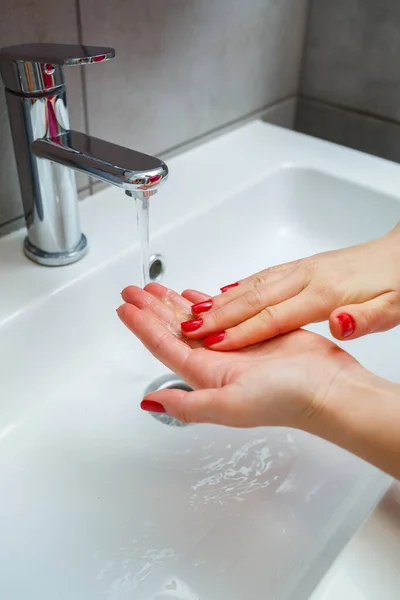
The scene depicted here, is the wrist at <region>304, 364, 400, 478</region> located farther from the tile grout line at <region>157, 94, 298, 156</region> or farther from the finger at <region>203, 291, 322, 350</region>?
the tile grout line at <region>157, 94, 298, 156</region>

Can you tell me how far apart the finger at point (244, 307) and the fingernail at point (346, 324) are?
0.07 m

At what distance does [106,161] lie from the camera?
458 mm

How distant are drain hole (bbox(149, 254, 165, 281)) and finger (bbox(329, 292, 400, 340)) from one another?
236 millimetres

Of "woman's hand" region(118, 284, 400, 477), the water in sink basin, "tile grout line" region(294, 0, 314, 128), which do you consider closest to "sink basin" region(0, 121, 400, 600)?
the water in sink basin

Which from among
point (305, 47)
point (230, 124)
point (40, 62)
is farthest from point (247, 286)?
point (305, 47)

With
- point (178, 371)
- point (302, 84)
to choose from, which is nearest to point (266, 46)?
point (302, 84)

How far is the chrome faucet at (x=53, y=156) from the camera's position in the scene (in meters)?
0.44

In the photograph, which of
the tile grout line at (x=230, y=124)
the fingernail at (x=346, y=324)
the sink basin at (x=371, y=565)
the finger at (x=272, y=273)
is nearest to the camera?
the sink basin at (x=371, y=565)

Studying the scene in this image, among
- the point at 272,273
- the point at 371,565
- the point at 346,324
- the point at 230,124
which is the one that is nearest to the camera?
the point at 371,565

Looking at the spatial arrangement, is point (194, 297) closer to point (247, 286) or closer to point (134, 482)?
point (247, 286)

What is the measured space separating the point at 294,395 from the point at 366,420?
48mm

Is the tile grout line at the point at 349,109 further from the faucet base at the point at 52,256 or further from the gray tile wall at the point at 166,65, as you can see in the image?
the faucet base at the point at 52,256

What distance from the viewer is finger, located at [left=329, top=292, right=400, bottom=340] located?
43cm

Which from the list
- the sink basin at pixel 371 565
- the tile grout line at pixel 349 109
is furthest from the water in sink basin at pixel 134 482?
the tile grout line at pixel 349 109
